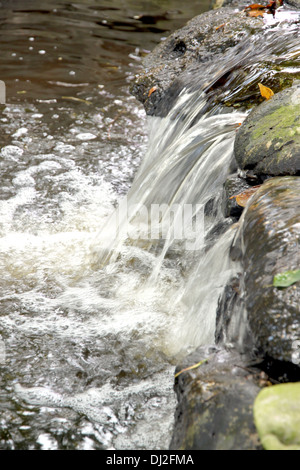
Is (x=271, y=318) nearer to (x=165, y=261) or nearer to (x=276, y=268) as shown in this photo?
(x=276, y=268)

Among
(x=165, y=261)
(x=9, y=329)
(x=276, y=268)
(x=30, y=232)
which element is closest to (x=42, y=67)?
(x=30, y=232)

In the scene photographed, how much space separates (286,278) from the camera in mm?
1879

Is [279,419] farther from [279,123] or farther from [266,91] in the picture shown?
[266,91]

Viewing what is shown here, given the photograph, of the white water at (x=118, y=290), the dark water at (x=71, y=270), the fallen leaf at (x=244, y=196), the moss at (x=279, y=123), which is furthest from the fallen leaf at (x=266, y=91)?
A: the dark water at (x=71, y=270)

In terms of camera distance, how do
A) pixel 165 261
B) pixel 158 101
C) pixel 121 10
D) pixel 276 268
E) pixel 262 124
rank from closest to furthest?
pixel 276 268 → pixel 262 124 → pixel 165 261 → pixel 158 101 → pixel 121 10

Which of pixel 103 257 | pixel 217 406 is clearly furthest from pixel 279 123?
pixel 217 406

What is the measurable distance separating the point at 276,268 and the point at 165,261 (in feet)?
5.39

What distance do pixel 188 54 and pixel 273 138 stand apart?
266cm

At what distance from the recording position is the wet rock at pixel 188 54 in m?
4.72

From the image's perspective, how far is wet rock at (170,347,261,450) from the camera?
1.62 meters

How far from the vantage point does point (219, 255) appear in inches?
107

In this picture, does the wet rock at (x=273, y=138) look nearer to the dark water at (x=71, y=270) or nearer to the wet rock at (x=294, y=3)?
the dark water at (x=71, y=270)

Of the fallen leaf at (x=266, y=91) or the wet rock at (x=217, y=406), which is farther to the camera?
the fallen leaf at (x=266, y=91)

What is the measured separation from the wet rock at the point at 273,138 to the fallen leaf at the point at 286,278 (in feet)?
2.87
